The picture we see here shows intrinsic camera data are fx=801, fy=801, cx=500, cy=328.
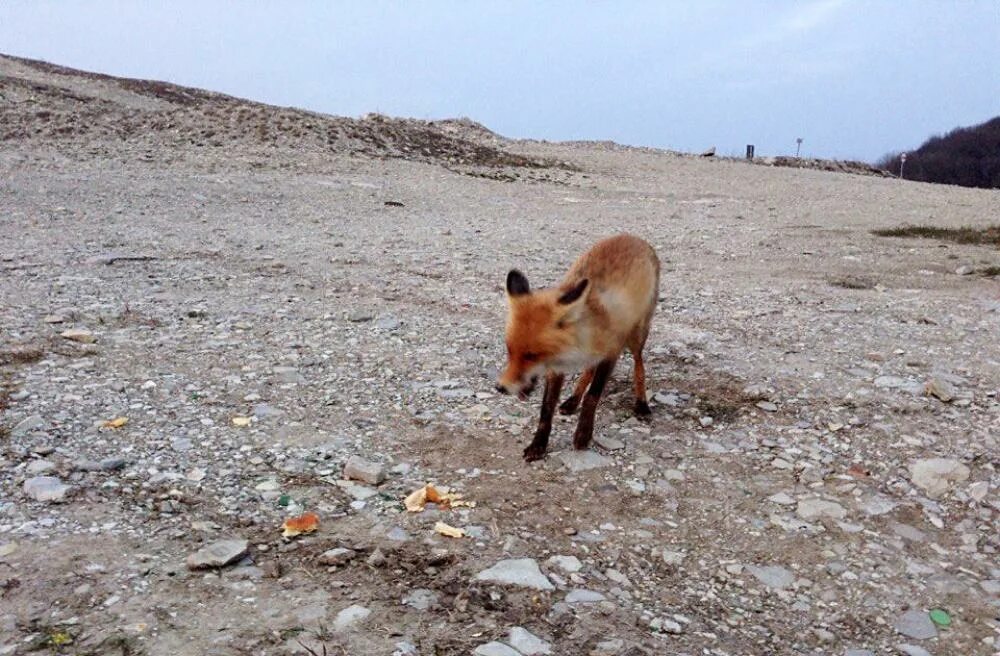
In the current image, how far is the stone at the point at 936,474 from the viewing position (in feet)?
14.3

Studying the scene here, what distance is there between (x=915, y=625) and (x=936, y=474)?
1.37 m

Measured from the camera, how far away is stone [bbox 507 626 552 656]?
9.60 feet

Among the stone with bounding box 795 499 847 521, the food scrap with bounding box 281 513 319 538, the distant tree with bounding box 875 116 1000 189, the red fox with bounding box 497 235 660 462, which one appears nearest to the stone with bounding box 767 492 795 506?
the stone with bounding box 795 499 847 521

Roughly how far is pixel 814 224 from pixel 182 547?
1330 centimetres

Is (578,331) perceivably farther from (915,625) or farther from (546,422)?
(915,625)

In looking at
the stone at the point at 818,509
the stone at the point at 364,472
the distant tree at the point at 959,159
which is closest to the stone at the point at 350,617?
the stone at the point at 364,472

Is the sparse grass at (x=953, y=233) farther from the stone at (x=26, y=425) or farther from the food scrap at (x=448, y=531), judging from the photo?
the stone at (x=26, y=425)

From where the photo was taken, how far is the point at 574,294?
4.50m

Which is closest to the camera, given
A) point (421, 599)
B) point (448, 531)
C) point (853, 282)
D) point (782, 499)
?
point (421, 599)

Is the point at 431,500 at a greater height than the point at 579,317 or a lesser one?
lesser

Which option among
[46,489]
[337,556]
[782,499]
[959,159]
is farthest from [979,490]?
[959,159]

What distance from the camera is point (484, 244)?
10953mm

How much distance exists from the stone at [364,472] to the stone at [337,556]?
65cm

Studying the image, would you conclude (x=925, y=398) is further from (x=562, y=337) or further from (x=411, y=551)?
(x=411, y=551)
